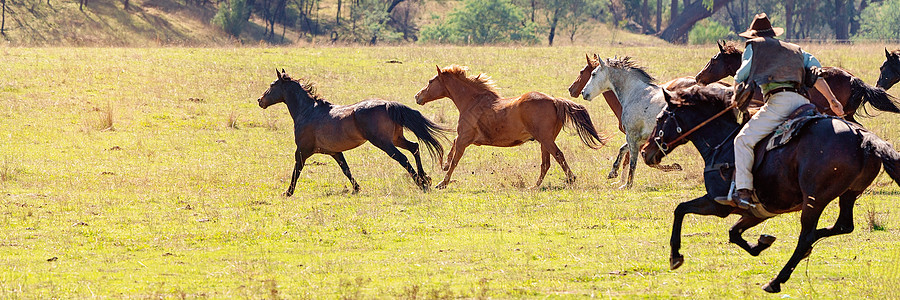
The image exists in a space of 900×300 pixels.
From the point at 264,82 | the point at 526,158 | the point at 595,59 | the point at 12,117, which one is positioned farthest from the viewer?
the point at 264,82

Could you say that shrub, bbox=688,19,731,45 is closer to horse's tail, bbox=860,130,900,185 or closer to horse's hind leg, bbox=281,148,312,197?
horse's hind leg, bbox=281,148,312,197

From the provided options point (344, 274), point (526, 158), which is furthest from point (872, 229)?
point (526, 158)

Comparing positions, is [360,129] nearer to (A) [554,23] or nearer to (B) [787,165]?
(B) [787,165]

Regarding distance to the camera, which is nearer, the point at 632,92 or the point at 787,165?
the point at 787,165

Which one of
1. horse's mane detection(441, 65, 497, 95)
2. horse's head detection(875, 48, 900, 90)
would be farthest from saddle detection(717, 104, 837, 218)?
horse's head detection(875, 48, 900, 90)

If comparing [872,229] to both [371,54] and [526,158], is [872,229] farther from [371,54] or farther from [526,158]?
[371,54]

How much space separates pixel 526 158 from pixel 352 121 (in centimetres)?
484

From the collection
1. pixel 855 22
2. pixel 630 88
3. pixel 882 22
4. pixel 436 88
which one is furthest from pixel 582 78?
pixel 882 22

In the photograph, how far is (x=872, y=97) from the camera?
13.6 metres

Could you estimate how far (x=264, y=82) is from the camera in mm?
26172

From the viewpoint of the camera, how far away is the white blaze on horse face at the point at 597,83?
1449cm

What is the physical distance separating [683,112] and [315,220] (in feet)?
15.8

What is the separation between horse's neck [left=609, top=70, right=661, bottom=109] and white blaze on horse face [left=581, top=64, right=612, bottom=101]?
12 centimetres

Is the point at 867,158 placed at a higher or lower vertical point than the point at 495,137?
higher
